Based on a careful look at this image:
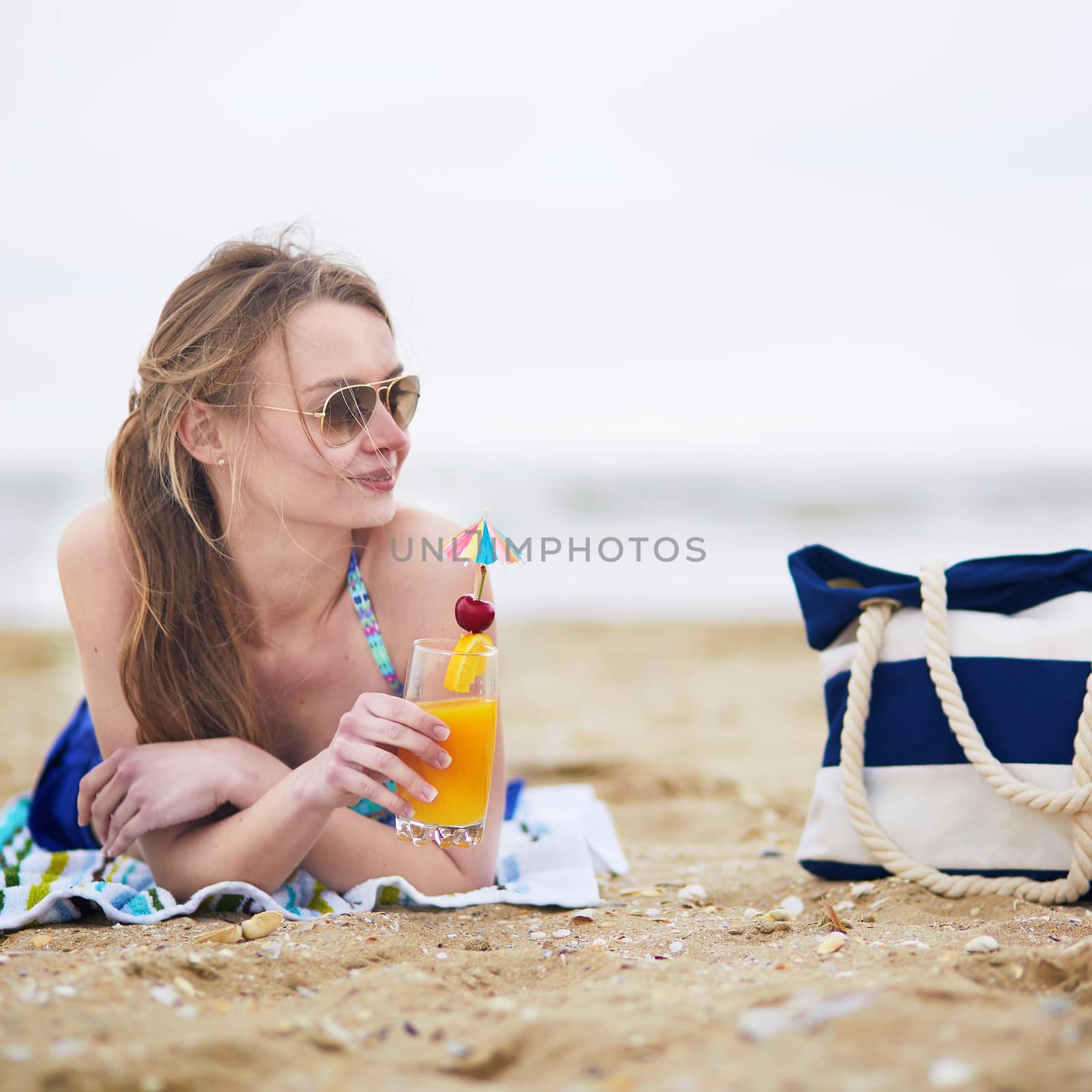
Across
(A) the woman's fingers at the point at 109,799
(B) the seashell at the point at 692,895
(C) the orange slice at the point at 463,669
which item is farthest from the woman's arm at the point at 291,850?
(B) the seashell at the point at 692,895

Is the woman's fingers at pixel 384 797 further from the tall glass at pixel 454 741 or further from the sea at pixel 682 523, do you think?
the sea at pixel 682 523

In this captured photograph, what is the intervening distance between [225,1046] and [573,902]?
1.28 m

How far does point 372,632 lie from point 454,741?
716 millimetres

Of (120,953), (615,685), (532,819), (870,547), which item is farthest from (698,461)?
(120,953)

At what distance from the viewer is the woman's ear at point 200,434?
239 cm

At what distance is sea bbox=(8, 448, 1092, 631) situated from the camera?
31.1 feet

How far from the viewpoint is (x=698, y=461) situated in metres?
16.5

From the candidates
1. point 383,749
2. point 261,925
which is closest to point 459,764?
point 383,749

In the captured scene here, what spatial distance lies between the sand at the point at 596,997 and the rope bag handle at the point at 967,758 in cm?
5

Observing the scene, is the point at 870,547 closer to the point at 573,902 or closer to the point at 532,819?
the point at 532,819

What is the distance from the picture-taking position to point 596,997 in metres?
1.56

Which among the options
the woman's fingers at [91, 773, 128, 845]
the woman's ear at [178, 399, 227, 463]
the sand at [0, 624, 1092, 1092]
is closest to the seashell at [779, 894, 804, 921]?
the sand at [0, 624, 1092, 1092]

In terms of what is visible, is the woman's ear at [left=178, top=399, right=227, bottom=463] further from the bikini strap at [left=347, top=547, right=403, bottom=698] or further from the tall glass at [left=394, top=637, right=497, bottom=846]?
the tall glass at [left=394, top=637, right=497, bottom=846]

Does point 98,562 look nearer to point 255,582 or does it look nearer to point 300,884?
point 255,582
